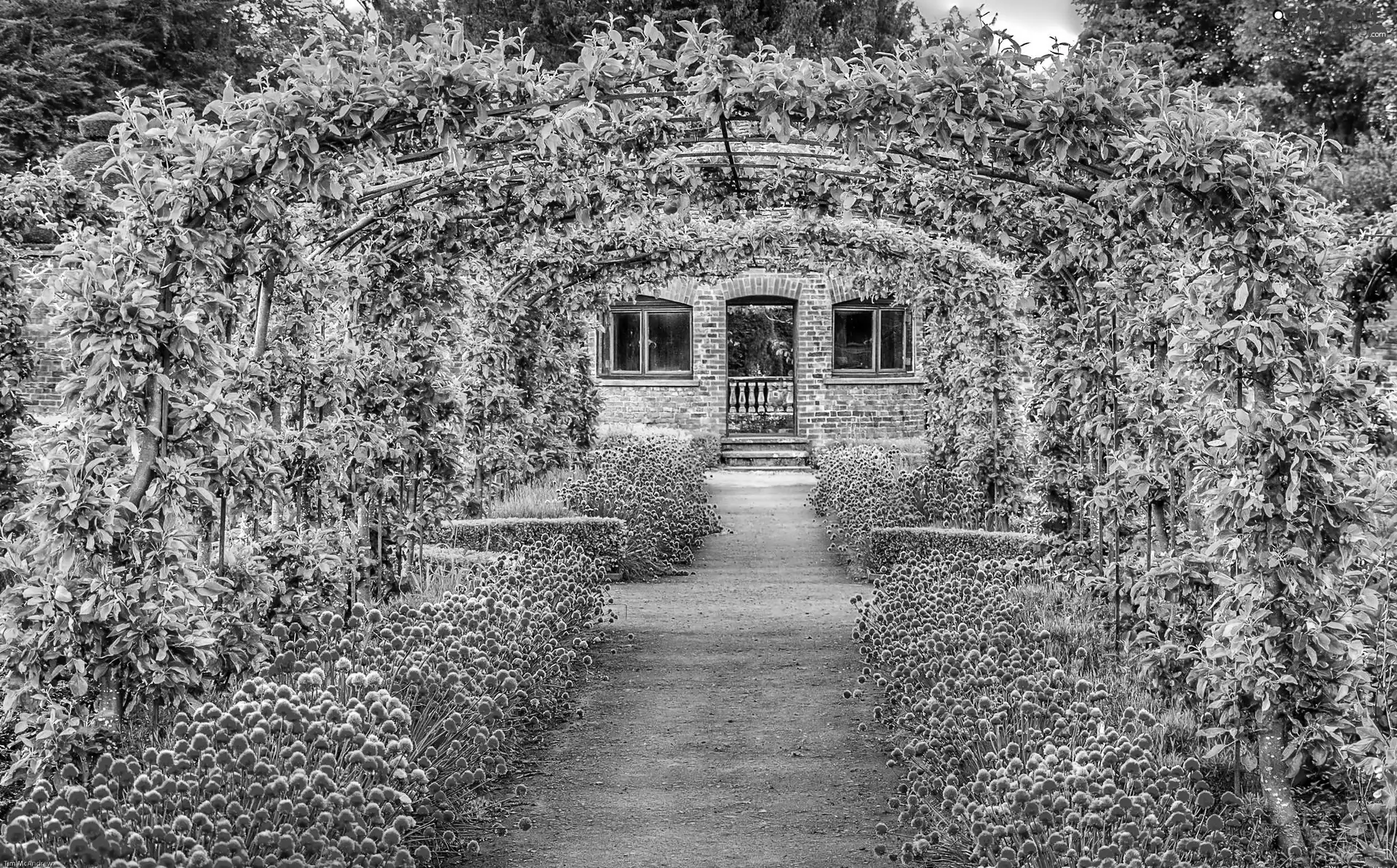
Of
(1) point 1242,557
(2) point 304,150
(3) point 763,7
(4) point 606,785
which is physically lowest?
(4) point 606,785

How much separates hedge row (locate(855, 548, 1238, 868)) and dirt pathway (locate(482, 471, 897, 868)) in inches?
10.6

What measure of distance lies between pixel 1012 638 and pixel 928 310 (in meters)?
7.60

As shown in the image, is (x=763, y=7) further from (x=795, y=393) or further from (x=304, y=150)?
(x=304, y=150)

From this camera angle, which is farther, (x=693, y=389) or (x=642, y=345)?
(x=642, y=345)

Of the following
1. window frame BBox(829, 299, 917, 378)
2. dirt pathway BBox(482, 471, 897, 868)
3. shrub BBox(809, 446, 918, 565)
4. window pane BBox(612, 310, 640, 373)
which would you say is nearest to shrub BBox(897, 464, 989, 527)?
shrub BBox(809, 446, 918, 565)

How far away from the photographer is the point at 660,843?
14.3 ft

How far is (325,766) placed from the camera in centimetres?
333

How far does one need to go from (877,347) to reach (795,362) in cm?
148

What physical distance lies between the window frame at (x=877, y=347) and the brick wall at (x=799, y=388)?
178 millimetres

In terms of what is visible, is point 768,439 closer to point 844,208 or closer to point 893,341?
point 893,341

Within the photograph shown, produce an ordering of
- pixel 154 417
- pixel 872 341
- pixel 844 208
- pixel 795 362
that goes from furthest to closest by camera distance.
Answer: pixel 872 341 → pixel 795 362 → pixel 844 208 → pixel 154 417

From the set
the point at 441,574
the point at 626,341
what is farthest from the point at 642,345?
the point at 441,574

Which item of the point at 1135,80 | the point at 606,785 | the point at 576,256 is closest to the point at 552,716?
the point at 606,785

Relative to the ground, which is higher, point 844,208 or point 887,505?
point 844,208
